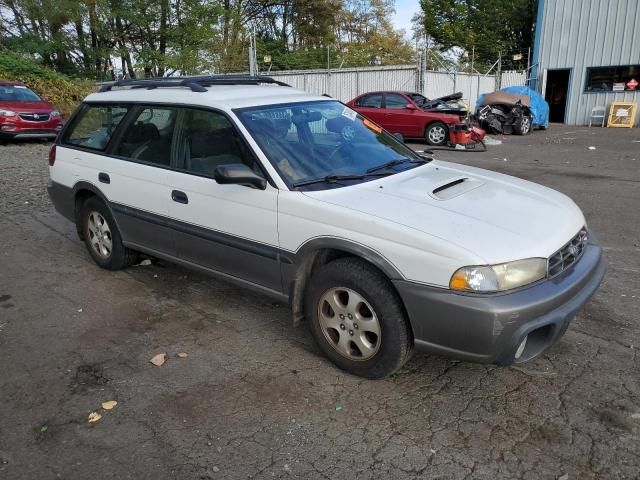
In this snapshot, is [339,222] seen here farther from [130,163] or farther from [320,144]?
[130,163]

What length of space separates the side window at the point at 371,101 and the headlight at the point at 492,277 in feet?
43.7

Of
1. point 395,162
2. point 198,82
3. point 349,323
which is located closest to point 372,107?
point 198,82

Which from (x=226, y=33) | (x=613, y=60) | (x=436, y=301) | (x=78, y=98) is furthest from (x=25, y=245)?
(x=226, y=33)

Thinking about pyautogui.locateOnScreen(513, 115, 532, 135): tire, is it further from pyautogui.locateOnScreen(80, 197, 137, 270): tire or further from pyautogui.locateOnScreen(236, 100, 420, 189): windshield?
pyautogui.locateOnScreen(80, 197, 137, 270): tire

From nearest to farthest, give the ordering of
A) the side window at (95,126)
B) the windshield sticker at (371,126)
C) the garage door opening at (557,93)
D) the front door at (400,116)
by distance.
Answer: the windshield sticker at (371,126), the side window at (95,126), the front door at (400,116), the garage door opening at (557,93)

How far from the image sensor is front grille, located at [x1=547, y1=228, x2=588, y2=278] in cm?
286

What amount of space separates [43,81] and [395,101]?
13.4 meters

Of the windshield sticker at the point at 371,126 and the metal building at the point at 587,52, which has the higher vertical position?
the metal building at the point at 587,52

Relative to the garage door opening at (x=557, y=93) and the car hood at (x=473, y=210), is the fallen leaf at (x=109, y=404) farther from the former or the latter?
the garage door opening at (x=557, y=93)

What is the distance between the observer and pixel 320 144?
374cm

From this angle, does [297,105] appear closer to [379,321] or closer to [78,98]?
[379,321]

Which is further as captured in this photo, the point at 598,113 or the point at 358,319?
the point at 598,113

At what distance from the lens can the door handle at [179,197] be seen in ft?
12.8

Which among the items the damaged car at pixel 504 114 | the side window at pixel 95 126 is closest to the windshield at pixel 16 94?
the side window at pixel 95 126
